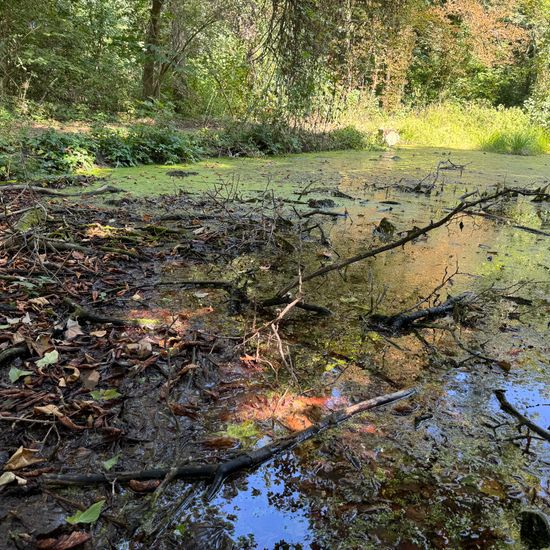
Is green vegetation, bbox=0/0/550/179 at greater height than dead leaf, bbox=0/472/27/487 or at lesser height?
greater

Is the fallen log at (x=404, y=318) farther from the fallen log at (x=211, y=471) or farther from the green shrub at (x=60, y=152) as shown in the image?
the green shrub at (x=60, y=152)

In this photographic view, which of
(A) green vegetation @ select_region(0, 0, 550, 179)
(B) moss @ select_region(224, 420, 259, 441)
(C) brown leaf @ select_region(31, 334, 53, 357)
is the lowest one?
(B) moss @ select_region(224, 420, 259, 441)

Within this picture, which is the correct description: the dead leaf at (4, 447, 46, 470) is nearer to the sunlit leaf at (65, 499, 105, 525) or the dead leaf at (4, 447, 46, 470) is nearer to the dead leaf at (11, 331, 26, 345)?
the sunlit leaf at (65, 499, 105, 525)

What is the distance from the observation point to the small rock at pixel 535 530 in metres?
1.13

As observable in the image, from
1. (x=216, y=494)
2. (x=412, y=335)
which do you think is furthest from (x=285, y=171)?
(x=216, y=494)

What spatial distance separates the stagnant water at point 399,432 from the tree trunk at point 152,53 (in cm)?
912

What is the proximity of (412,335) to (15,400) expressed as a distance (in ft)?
5.33

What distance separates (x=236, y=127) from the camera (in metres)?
→ 8.82

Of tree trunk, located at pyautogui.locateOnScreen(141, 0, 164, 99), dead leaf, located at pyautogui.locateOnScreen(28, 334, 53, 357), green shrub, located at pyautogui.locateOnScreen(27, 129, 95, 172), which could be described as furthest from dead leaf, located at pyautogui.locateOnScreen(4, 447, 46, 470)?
tree trunk, located at pyautogui.locateOnScreen(141, 0, 164, 99)

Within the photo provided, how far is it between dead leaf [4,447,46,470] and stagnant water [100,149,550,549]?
40 centimetres

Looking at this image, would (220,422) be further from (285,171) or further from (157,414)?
(285,171)

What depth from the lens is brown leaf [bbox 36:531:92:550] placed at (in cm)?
106

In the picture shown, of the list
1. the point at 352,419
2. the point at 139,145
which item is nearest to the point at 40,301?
the point at 352,419

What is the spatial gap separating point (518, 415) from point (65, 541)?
1.31m
